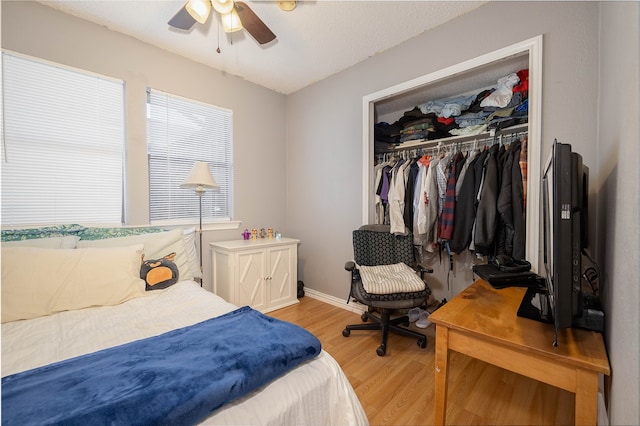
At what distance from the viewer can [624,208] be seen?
2.50 ft

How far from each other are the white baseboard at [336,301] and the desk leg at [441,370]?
1588 millimetres

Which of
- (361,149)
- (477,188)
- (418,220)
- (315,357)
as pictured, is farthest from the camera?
(361,149)

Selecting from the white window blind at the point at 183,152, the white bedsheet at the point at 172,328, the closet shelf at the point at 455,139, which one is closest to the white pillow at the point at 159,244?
the white bedsheet at the point at 172,328

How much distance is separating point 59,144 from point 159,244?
1134 millimetres

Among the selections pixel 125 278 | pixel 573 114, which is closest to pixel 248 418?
pixel 125 278

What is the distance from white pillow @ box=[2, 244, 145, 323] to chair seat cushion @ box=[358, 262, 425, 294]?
1614 mm

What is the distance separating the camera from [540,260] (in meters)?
1.69

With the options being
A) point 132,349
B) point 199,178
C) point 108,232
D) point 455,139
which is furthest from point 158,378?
point 455,139

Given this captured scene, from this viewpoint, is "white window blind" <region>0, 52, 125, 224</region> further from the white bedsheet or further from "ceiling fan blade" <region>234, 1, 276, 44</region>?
"ceiling fan blade" <region>234, 1, 276, 44</region>

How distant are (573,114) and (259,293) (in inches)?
114

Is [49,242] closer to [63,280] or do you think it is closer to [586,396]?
[63,280]

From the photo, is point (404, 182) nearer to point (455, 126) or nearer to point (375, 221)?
point (375, 221)

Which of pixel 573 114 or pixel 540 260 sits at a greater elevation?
pixel 573 114

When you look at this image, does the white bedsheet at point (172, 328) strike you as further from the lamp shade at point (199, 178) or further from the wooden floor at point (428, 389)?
the lamp shade at point (199, 178)
